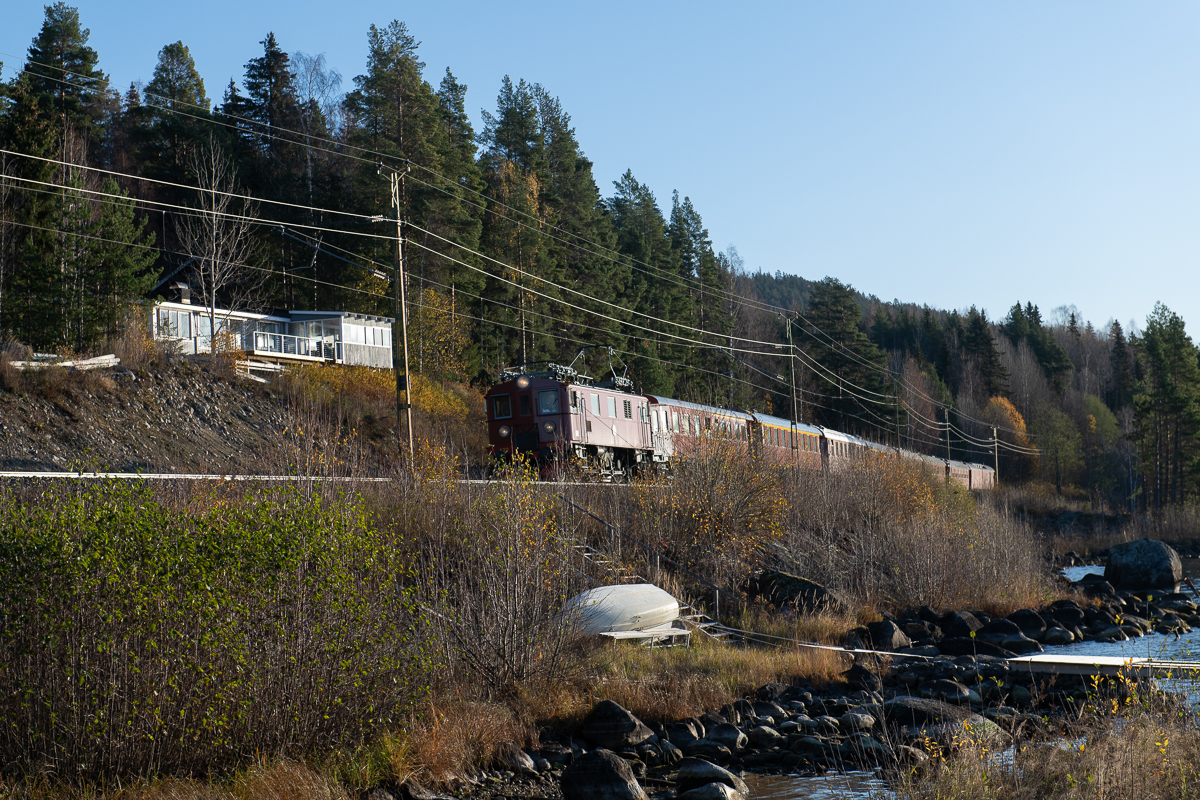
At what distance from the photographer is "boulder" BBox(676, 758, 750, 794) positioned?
10273mm

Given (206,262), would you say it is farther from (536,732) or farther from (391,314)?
(536,732)

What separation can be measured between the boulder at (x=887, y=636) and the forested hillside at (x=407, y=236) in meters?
16.5

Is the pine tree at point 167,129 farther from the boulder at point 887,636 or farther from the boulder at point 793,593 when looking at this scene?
the boulder at point 887,636

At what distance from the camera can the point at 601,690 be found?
12.9 meters

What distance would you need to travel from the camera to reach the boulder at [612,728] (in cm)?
1173

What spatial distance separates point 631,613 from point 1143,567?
2203cm

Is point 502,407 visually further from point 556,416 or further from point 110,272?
point 110,272

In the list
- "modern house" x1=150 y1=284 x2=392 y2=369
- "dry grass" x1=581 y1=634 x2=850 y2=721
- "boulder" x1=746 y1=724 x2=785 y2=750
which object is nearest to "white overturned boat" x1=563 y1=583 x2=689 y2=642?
"dry grass" x1=581 y1=634 x2=850 y2=721

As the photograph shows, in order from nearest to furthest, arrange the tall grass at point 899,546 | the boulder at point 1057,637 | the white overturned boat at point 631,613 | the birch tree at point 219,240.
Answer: the white overturned boat at point 631,613
the boulder at point 1057,637
the tall grass at point 899,546
the birch tree at point 219,240

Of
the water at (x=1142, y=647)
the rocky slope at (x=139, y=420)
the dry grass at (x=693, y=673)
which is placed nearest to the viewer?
the dry grass at (x=693, y=673)

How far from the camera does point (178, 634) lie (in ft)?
25.0

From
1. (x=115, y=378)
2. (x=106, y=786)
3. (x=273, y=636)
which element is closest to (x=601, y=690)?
(x=273, y=636)

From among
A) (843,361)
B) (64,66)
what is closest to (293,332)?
(64,66)

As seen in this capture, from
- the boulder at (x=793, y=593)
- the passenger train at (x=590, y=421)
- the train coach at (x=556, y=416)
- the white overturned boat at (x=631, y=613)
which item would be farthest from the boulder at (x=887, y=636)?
the train coach at (x=556, y=416)
